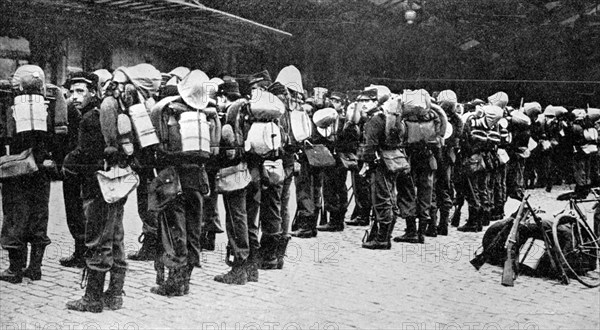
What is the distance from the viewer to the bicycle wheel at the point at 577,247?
776 cm

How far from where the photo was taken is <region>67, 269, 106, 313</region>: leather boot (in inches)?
233

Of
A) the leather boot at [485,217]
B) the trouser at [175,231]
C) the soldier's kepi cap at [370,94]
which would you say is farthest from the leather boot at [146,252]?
the leather boot at [485,217]

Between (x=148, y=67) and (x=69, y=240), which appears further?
(x=69, y=240)

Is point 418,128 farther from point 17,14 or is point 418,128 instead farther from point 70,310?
point 17,14

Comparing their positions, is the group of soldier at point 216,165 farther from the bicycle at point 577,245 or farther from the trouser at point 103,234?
the bicycle at point 577,245

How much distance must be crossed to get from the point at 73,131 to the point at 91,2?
6.73 meters

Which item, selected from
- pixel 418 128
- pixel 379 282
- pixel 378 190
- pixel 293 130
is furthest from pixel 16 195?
pixel 418 128

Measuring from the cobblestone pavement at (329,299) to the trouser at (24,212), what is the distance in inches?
16.3

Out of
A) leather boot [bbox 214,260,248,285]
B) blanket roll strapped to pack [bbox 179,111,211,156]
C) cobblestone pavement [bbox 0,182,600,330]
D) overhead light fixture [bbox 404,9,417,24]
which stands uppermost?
overhead light fixture [bbox 404,9,417,24]

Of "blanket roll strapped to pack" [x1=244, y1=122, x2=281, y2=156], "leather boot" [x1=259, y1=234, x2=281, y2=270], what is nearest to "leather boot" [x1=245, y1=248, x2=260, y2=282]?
"leather boot" [x1=259, y1=234, x2=281, y2=270]

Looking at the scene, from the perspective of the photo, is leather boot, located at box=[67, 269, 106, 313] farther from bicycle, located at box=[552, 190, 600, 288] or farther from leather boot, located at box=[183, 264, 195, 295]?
bicycle, located at box=[552, 190, 600, 288]

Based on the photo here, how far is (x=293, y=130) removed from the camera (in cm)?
823

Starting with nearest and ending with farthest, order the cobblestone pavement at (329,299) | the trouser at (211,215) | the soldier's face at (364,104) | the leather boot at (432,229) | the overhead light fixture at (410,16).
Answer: the cobblestone pavement at (329,299) → the trouser at (211,215) → the soldier's face at (364,104) → the leather boot at (432,229) → the overhead light fixture at (410,16)

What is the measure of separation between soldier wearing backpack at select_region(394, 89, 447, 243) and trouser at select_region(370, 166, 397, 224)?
43 cm
